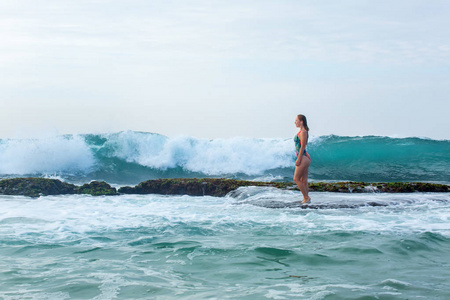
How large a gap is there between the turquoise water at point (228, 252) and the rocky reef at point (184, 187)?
2.64 m

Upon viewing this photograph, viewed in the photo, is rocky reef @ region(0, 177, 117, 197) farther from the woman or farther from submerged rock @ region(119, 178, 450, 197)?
the woman

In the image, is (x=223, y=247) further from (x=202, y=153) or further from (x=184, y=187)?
(x=202, y=153)

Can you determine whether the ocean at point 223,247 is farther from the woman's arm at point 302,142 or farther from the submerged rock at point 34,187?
the woman's arm at point 302,142

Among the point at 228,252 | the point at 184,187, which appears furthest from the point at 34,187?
the point at 228,252

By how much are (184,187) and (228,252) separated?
8.19 metres

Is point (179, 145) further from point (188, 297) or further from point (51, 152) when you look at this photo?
point (188, 297)

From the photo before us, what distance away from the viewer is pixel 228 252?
5.72 meters

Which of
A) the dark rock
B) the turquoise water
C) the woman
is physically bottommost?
the turquoise water

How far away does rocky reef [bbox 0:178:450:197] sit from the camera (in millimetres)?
12680

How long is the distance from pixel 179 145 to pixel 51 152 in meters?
7.17

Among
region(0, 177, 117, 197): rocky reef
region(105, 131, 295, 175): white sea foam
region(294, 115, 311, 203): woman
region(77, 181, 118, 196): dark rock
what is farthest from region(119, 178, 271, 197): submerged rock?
region(105, 131, 295, 175): white sea foam

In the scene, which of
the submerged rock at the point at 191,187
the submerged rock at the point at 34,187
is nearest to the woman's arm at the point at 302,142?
the submerged rock at the point at 191,187

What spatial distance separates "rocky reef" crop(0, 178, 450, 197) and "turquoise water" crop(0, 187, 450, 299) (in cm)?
264

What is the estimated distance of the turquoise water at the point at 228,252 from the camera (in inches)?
166
